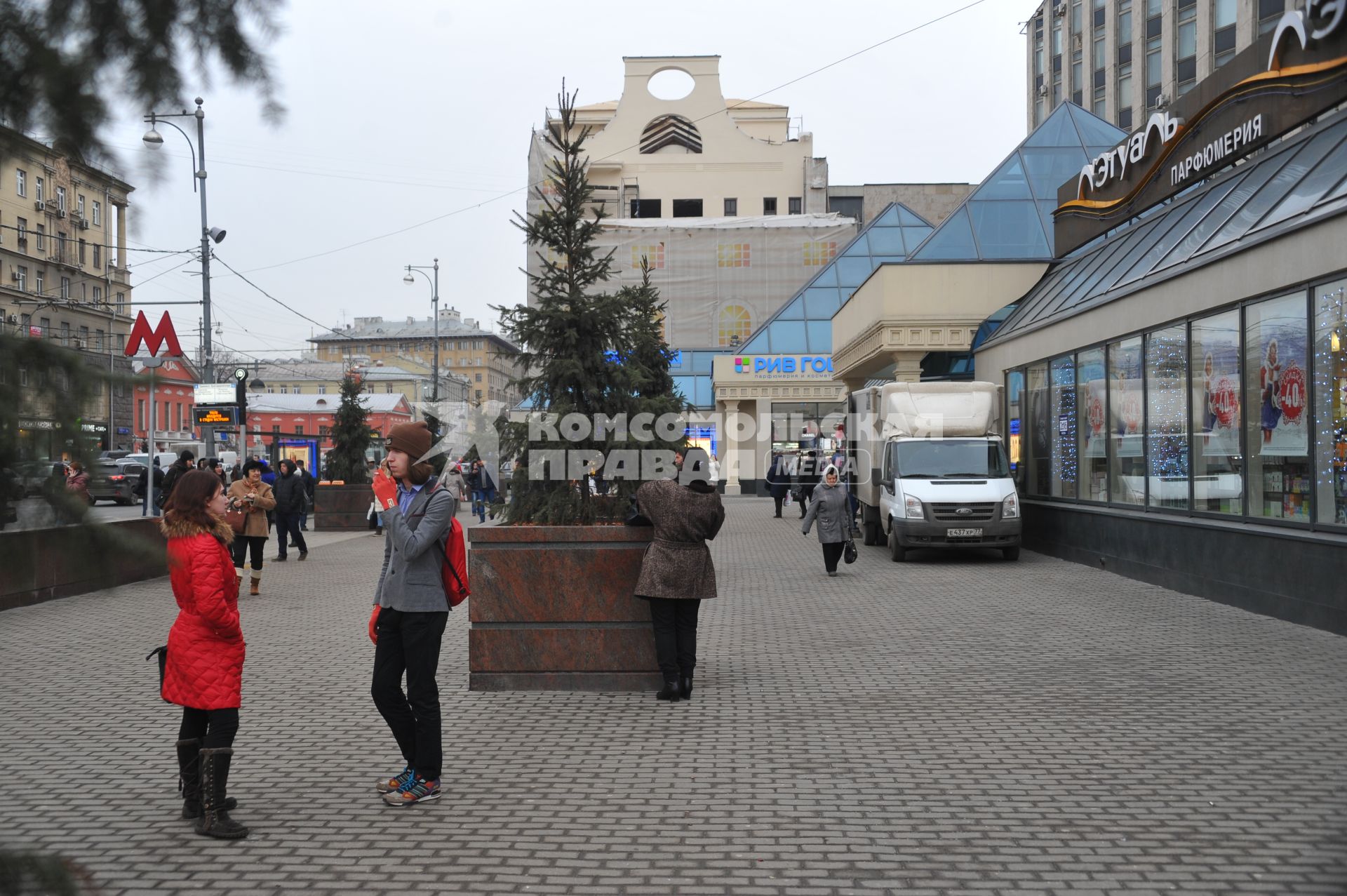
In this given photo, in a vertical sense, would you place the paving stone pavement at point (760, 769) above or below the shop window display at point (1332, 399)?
below

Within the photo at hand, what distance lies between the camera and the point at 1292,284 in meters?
11.7

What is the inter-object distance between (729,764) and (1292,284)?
→ 28.4 feet

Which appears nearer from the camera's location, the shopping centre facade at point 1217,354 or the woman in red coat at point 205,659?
the woman in red coat at point 205,659

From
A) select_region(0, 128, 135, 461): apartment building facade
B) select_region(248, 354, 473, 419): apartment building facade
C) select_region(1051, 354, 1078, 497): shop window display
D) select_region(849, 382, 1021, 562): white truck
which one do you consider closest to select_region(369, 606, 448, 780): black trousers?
select_region(0, 128, 135, 461): apartment building facade

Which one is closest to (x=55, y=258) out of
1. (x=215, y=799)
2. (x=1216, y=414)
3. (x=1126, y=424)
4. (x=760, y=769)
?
(x=215, y=799)

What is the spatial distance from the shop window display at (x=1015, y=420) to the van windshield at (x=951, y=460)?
2.56 meters

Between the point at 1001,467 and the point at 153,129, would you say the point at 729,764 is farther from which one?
the point at 1001,467

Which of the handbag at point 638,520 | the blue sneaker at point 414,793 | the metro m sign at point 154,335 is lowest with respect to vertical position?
the blue sneaker at point 414,793

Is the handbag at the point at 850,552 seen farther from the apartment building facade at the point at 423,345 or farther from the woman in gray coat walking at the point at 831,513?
the apartment building facade at the point at 423,345

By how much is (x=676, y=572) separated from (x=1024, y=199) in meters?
22.2

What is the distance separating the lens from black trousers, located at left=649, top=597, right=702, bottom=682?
8.22 m

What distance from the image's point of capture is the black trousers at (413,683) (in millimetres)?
5719

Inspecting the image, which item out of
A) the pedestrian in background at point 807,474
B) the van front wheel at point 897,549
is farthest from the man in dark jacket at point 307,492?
the pedestrian in background at point 807,474

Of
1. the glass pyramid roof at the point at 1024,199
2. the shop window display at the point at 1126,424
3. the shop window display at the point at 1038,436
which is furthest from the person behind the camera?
the glass pyramid roof at the point at 1024,199
